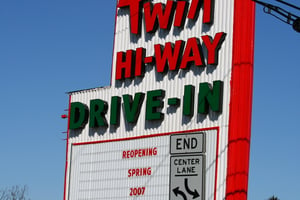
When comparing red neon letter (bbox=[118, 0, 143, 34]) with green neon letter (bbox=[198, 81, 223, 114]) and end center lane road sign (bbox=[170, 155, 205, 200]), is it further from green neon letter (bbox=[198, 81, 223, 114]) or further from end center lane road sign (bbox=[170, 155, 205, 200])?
end center lane road sign (bbox=[170, 155, 205, 200])

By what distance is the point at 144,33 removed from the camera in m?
37.8

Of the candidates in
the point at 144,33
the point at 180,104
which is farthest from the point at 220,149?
the point at 144,33

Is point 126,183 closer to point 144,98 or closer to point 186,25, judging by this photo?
point 144,98

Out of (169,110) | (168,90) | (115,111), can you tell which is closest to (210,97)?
(169,110)

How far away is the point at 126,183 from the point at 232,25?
31.4ft

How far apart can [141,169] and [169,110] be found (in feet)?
10.9

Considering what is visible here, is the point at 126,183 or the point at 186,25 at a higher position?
the point at 186,25

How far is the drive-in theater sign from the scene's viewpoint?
32.5m

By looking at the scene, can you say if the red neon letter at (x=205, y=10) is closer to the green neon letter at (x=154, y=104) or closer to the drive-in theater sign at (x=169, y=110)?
the drive-in theater sign at (x=169, y=110)

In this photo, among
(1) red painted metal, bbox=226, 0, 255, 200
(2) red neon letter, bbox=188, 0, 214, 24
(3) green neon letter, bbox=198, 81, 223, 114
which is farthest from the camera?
(2) red neon letter, bbox=188, 0, 214, 24

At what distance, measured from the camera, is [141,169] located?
1427 inches

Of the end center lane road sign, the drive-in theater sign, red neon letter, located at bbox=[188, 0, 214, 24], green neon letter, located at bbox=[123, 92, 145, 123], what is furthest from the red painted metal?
green neon letter, located at bbox=[123, 92, 145, 123]

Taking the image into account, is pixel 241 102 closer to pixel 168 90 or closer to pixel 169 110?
pixel 169 110

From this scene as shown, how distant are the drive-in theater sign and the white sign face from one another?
0.15ft
